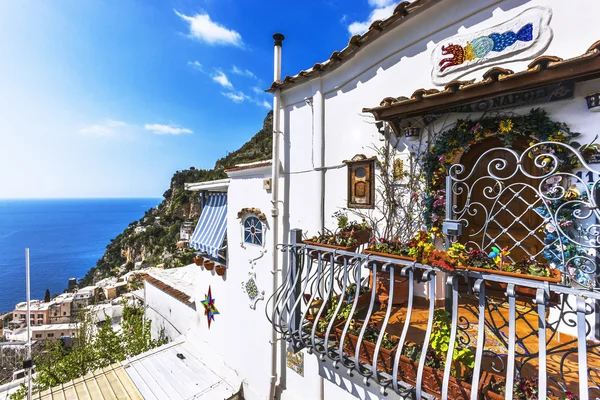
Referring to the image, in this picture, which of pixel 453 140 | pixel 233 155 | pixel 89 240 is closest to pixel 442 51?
pixel 453 140

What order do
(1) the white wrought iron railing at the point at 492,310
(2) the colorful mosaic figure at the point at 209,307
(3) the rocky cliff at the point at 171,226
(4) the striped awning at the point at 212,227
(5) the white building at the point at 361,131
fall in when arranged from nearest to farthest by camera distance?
(1) the white wrought iron railing at the point at 492,310 < (5) the white building at the point at 361,131 < (4) the striped awning at the point at 212,227 < (2) the colorful mosaic figure at the point at 209,307 < (3) the rocky cliff at the point at 171,226

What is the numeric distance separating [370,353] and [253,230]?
13.1 ft

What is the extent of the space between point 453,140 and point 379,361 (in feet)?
10.3

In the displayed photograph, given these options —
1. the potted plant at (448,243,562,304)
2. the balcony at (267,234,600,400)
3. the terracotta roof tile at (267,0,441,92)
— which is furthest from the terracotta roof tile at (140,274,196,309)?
the potted plant at (448,243,562,304)

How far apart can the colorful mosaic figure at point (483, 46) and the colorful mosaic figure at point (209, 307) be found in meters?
7.94

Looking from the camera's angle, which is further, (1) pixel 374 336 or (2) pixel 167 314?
(2) pixel 167 314

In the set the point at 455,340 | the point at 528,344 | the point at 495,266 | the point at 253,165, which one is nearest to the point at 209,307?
the point at 253,165

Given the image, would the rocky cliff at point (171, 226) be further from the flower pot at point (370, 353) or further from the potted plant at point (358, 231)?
the flower pot at point (370, 353)

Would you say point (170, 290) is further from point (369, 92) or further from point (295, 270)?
point (369, 92)

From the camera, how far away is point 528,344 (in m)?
3.15

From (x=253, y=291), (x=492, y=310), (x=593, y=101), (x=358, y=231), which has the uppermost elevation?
(x=593, y=101)

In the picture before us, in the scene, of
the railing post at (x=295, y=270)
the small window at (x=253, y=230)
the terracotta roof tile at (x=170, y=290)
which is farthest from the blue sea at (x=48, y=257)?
the railing post at (x=295, y=270)

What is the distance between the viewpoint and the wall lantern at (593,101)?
2805 mm

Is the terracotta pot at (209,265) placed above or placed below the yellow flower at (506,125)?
below
